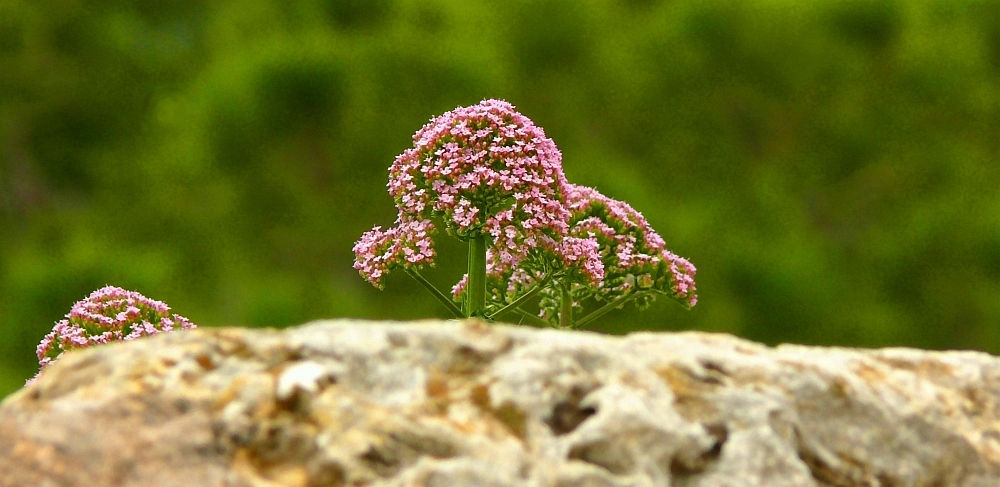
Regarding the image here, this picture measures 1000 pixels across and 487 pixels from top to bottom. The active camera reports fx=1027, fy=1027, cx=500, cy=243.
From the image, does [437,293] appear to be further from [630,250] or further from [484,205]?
[630,250]

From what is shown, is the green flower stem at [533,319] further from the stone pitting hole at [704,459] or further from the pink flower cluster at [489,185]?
the stone pitting hole at [704,459]

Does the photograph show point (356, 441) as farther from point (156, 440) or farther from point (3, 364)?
point (3, 364)

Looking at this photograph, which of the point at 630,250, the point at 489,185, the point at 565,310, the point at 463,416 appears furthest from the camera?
the point at 565,310

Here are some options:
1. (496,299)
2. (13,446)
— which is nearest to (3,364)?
(496,299)

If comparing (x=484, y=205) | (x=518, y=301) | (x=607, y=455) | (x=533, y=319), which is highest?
(x=484, y=205)

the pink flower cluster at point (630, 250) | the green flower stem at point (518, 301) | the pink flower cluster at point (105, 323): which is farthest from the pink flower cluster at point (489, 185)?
the pink flower cluster at point (105, 323)

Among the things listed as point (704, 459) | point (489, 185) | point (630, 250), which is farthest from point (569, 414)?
point (630, 250)

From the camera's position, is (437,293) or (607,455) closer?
(607,455)
